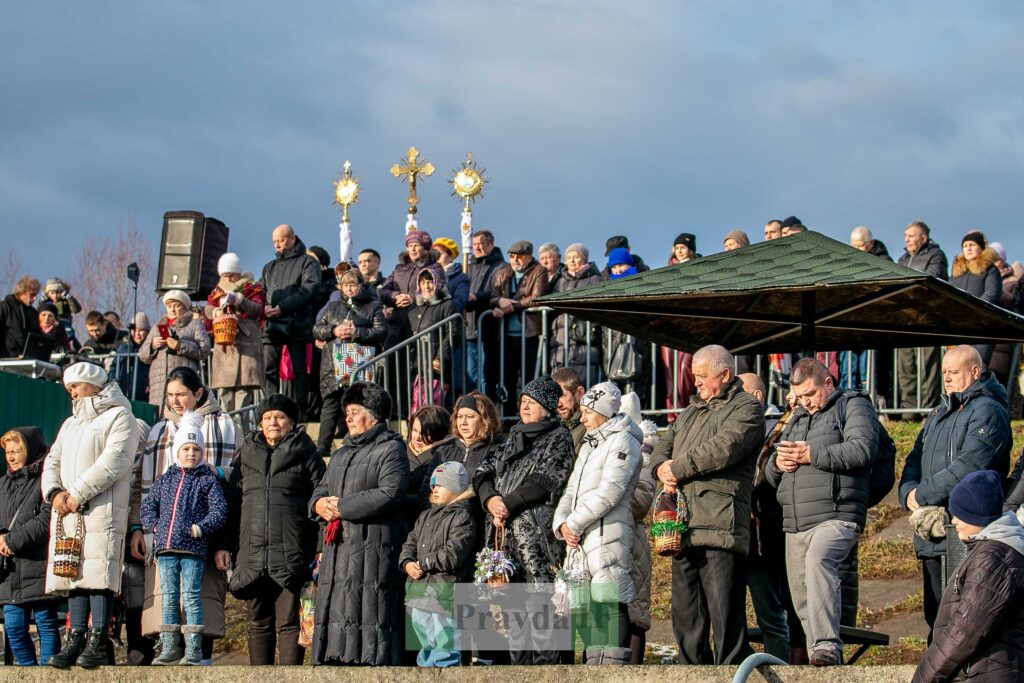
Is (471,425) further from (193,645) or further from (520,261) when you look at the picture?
(520,261)

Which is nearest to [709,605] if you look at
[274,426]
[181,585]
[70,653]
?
[274,426]

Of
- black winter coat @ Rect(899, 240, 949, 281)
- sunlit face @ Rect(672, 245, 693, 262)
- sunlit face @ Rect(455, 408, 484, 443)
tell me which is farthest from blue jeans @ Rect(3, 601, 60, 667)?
black winter coat @ Rect(899, 240, 949, 281)

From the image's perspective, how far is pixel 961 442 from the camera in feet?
27.2

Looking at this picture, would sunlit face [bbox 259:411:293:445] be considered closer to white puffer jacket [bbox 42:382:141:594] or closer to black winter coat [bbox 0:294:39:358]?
white puffer jacket [bbox 42:382:141:594]

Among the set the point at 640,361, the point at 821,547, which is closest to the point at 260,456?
the point at 821,547

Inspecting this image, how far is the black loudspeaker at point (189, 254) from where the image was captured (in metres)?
18.9

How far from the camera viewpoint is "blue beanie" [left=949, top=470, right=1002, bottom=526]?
6652mm

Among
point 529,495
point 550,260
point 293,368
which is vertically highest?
point 550,260

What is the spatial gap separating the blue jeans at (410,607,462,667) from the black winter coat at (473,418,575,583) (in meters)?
0.48

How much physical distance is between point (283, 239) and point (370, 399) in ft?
19.3

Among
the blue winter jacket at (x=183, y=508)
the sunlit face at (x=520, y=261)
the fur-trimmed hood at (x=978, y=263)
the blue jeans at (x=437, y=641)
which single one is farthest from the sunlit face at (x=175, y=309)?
the fur-trimmed hood at (x=978, y=263)

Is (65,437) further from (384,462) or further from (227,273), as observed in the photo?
(227,273)

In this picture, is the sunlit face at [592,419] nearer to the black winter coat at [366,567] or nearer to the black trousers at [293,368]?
the black winter coat at [366,567]

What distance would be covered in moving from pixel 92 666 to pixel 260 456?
1.55m
